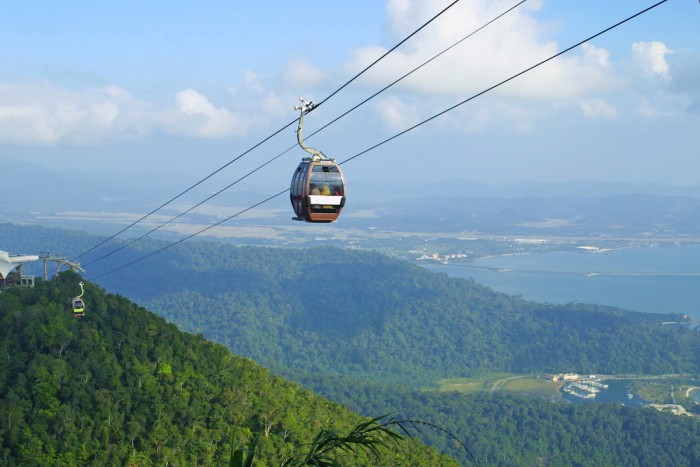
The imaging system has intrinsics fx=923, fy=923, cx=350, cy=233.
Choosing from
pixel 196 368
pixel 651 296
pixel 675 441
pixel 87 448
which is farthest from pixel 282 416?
pixel 651 296

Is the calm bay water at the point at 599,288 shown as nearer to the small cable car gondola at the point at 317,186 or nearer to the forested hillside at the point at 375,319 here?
the forested hillside at the point at 375,319

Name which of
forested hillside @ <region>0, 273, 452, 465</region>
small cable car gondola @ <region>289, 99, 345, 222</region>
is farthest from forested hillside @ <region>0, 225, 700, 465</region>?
small cable car gondola @ <region>289, 99, 345, 222</region>

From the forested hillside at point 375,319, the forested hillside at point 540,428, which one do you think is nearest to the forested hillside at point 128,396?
the forested hillside at point 540,428

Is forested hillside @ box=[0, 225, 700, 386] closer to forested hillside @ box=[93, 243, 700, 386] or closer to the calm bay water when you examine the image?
forested hillside @ box=[93, 243, 700, 386]

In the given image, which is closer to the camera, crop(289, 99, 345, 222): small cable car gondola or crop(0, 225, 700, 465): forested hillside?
crop(289, 99, 345, 222): small cable car gondola

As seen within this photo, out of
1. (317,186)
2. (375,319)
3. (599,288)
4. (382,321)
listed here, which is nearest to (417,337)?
(382,321)

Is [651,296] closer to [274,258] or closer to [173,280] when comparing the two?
[274,258]
